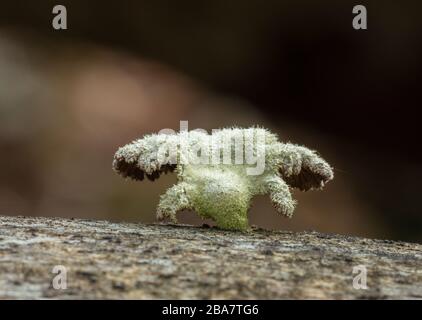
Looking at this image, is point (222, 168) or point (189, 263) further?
point (222, 168)

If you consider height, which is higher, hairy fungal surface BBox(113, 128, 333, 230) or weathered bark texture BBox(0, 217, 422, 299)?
hairy fungal surface BBox(113, 128, 333, 230)

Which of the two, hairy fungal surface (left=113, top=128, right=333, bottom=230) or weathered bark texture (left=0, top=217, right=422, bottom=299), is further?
hairy fungal surface (left=113, top=128, right=333, bottom=230)

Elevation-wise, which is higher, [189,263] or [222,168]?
[222,168]

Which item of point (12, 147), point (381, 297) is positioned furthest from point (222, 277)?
point (12, 147)

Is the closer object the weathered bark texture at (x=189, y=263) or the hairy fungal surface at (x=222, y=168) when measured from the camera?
the weathered bark texture at (x=189, y=263)

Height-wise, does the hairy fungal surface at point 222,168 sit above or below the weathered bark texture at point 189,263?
above
